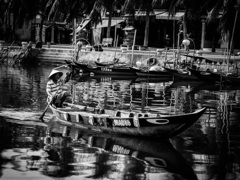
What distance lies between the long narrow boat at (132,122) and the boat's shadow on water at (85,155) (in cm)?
24

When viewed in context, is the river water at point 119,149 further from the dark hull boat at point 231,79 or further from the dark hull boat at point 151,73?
the dark hull boat at point 151,73

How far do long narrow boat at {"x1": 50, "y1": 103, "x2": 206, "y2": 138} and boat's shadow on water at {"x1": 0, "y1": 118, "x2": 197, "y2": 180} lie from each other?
0.77 feet

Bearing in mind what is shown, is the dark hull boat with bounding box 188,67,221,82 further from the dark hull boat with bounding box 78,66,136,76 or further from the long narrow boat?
the long narrow boat

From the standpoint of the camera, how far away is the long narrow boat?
43.8 feet

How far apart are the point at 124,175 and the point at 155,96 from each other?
1437 centimetres

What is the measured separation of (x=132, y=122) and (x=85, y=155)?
1.81m

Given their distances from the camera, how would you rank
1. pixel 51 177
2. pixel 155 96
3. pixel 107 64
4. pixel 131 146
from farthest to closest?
pixel 107 64 → pixel 155 96 → pixel 131 146 → pixel 51 177

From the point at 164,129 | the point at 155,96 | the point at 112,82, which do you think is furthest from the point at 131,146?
the point at 112,82

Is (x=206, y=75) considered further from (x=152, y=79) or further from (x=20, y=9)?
(x=20, y=9)

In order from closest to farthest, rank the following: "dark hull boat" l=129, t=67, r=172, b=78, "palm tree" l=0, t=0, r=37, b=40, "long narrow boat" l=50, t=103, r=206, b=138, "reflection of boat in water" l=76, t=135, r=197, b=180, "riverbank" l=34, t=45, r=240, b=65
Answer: "reflection of boat in water" l=76, t=135, r=197, b=180
"long narrow boat" l=50, t=103, r=206, b=138
"dark hull boat" l=129, t=67, r=172, b=78
"riverbank" l=34, t=45, r=240, b=65
"palm tree" l=0, t=0, r=37, b=40

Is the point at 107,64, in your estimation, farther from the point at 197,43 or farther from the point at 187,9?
the point at 197,43

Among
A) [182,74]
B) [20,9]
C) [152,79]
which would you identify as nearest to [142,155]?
[182,74]

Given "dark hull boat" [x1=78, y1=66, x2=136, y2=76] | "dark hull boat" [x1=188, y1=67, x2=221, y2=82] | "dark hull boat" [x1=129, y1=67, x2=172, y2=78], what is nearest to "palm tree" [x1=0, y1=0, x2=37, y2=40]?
"dark hull boat" [x1=78, y1=66, x2=136, y2=76]

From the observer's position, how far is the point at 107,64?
1485 inches
